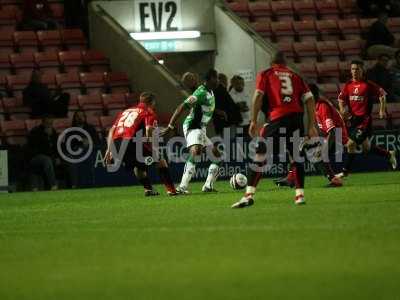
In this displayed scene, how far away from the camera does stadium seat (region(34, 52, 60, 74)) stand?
25844 millimetres

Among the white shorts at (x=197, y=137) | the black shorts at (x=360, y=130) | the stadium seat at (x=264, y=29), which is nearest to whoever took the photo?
the white shorts at (x=197, y=137)

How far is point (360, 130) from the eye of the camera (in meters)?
20.8

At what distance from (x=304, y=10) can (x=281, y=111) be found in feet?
50.8

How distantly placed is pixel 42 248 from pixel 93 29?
665 inches

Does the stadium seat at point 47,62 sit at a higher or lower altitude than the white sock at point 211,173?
higher

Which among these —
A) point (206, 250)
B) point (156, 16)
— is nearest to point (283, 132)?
point (206, 250)

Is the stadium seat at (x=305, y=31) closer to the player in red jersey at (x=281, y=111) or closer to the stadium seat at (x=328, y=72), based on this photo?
the stadium seat at (x=328, y=72)

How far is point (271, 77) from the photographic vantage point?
46.3 ft

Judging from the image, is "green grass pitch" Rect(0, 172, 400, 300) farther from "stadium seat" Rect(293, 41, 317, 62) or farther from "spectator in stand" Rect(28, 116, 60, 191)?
"stadium seat" Rect(293, 41, 317, 62)

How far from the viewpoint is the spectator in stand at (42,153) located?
22906 millimetres

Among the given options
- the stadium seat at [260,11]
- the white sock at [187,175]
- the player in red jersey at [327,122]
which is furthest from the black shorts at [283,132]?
the stadium seat at [260,11]

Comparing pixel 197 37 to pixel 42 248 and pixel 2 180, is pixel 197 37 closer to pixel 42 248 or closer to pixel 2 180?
pixel 2 180

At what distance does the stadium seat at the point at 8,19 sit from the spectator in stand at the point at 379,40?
8.56 metres

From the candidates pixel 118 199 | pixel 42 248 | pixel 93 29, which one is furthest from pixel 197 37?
pixel 42 248
